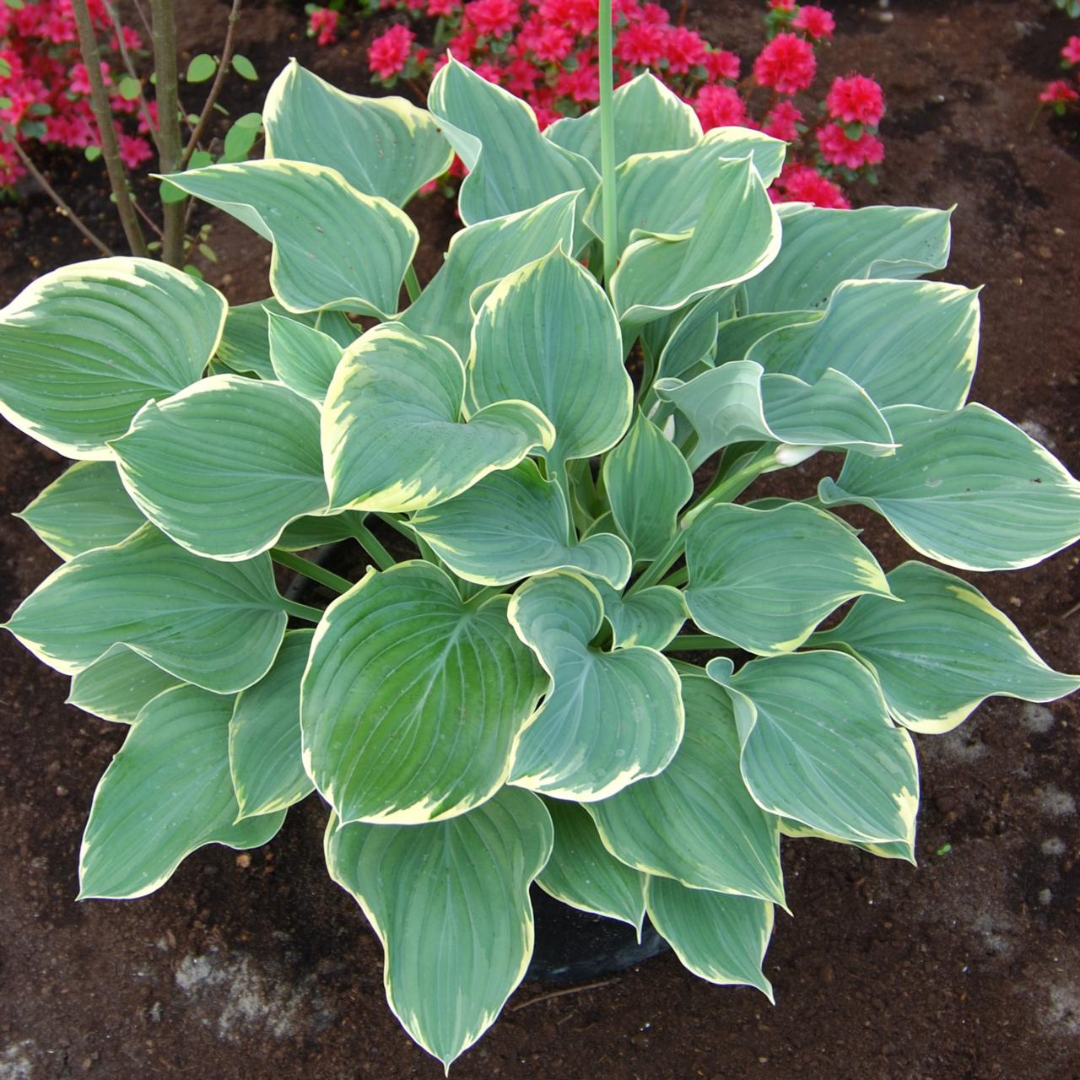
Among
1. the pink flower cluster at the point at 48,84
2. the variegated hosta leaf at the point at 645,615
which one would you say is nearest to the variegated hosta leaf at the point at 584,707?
the variegated hosta leaf at the point at 645,615

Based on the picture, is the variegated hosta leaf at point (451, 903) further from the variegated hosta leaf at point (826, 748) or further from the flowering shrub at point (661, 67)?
the flowering shrub at point (661, 67)

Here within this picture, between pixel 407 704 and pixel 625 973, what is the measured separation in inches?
28.9

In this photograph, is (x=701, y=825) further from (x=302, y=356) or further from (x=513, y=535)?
(x=302, y=356)

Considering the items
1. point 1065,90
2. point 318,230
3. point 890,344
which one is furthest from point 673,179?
point 1065,90

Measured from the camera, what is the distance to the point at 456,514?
117 centimetres

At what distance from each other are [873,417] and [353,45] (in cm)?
217

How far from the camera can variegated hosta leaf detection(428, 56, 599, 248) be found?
1.45 m

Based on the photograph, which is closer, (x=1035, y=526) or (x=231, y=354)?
(x=1035, y=526)

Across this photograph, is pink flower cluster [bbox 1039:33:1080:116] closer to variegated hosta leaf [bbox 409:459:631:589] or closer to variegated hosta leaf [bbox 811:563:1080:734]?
variegated hosta leaf [bbox 811:563:1080:734]

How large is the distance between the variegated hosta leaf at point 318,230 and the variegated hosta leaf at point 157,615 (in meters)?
0.36

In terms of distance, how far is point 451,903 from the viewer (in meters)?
1.22

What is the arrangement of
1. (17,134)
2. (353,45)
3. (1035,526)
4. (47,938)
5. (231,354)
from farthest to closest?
1. (353,45)
2. (17,134)
3. (47,938)
4. (231,354)
5. (1035,526)

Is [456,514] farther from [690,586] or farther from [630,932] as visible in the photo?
[630,932]

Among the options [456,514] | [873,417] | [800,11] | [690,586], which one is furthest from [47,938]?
[800,11]
